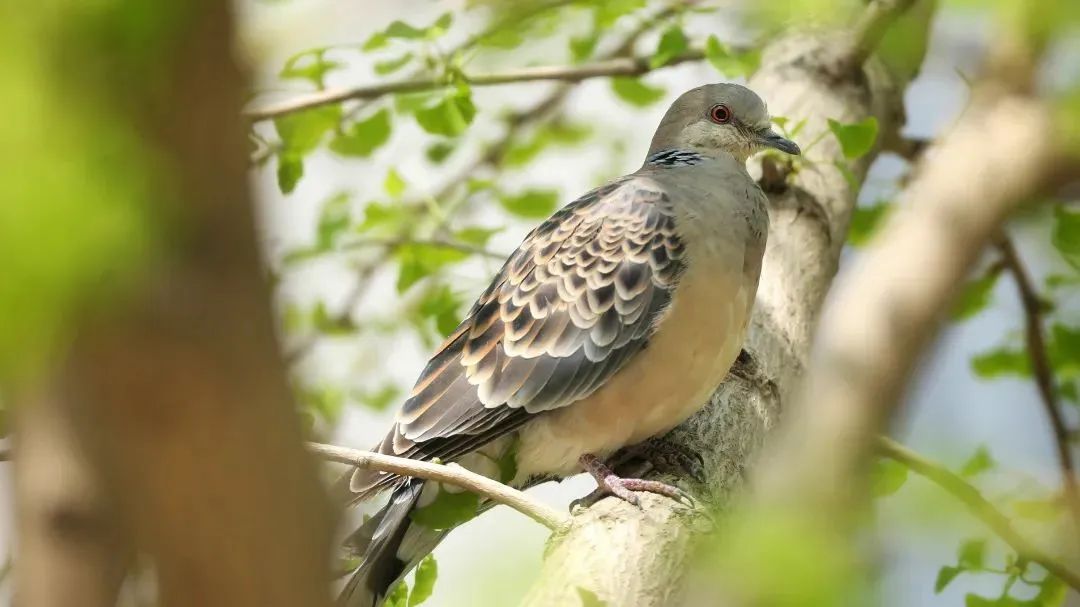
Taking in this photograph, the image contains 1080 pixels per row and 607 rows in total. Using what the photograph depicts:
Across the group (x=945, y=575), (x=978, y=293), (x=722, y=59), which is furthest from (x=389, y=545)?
(x=978, y=293)

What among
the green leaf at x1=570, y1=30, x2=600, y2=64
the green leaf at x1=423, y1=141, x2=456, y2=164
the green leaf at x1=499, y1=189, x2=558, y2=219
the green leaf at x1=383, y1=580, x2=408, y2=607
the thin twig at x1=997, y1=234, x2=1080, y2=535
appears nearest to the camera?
the green leaf at x1=383, y1=580, x2=408, y2=607

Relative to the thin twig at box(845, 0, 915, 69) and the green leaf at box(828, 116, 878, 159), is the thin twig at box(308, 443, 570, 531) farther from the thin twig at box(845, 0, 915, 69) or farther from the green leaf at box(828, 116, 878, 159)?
the thin twig at box(845, 0, 915, 69)

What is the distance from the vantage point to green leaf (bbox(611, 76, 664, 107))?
409 centimetres

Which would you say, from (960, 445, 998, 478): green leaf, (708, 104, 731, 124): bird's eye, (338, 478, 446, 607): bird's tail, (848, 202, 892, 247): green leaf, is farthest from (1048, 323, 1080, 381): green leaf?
(338, 478, 446, 607): bird's tail

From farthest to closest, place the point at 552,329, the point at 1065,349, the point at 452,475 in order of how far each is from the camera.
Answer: the point at 1065,349 → the point at 552,329 → the point at 452,475

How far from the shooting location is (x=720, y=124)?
11.6ft

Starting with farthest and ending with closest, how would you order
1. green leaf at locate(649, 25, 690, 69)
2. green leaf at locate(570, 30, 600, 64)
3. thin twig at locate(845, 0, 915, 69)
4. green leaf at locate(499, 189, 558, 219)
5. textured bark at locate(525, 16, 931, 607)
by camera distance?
green leaf at locate(499, 189, 558, 219) → green leaf at locate(570, 30, 600, 64) → green leaf at locate(649, 25, 690, 69) → thin twig at locate(845, 0, 915, 69) → textured bark at locate(525, 16, 931, 607)

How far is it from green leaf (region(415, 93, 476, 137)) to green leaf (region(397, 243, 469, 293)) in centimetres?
42

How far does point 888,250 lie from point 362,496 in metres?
1.29

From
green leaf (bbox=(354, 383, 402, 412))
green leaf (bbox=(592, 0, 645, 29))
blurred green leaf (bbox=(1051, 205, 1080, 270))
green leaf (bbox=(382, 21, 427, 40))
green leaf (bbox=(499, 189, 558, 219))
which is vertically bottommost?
green leaf (bbox=(354, 383, 402, 412))

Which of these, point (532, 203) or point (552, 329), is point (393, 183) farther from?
point (552, 329)

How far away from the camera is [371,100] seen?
374 centimetres

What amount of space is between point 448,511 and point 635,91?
195 centimetres

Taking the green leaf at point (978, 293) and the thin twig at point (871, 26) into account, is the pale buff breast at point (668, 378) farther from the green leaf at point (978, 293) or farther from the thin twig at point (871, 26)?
the green leaf at point (978, 293)
